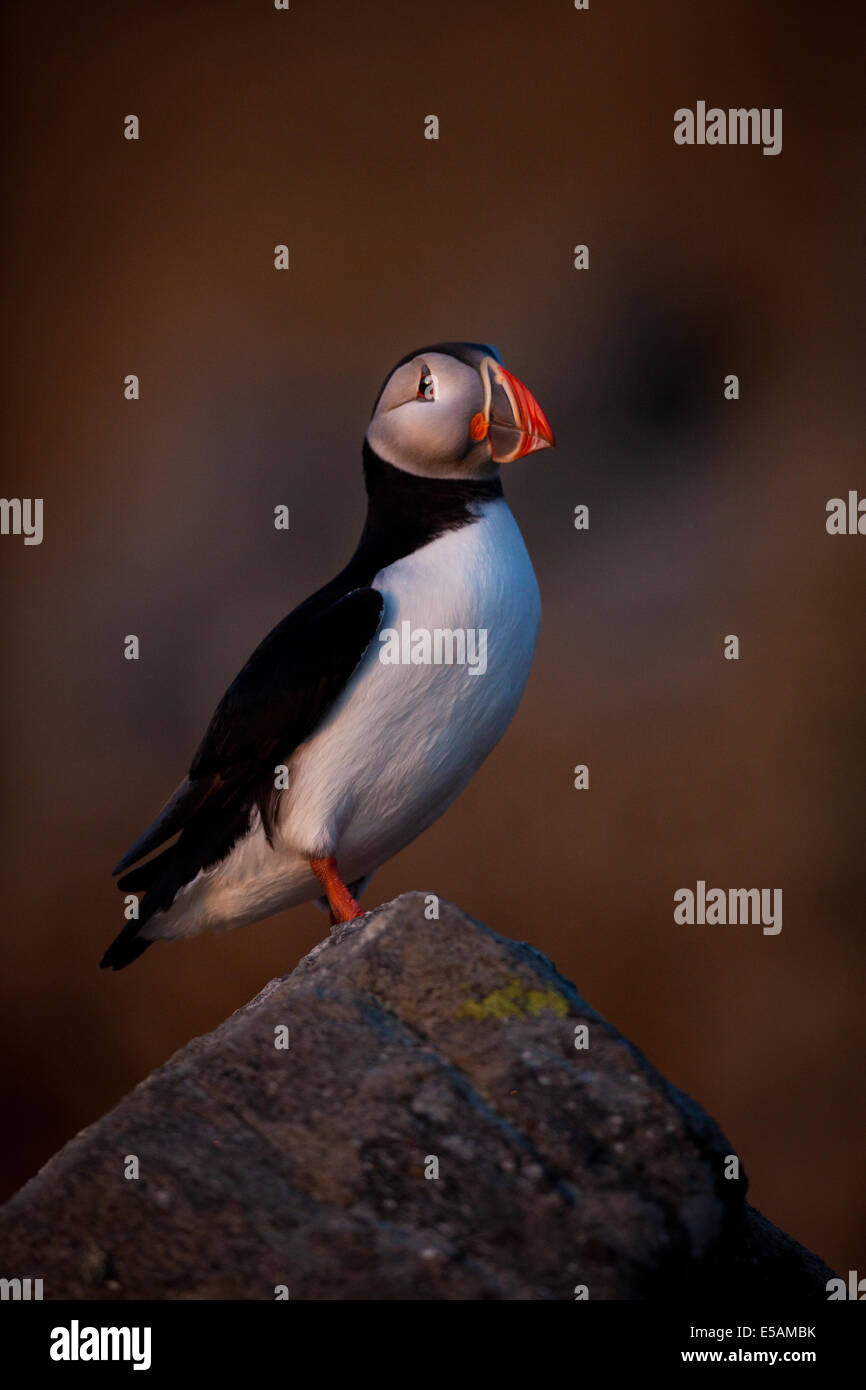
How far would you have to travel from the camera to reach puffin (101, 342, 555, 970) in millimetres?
3059

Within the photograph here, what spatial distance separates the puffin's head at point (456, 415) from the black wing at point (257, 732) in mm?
398

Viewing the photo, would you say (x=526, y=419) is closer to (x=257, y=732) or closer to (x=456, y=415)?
(x=456, y=415)

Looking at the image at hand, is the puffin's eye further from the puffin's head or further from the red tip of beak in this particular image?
the red tip of beak

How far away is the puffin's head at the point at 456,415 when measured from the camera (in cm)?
316

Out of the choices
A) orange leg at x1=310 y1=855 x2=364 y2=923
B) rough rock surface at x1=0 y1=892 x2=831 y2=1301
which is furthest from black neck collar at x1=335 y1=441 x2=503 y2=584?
rough rock surface at x1=0 y1=892 x2=831 y2=1301

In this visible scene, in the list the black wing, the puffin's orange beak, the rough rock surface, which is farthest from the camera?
the puffin's orange beak

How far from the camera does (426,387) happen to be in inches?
127

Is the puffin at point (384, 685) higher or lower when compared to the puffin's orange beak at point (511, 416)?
lower

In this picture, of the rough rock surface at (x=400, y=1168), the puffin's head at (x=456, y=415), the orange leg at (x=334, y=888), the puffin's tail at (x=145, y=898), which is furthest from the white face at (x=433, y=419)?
the rough rock surface at (x=400, y=1168)

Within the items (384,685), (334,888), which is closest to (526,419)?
(384,685)

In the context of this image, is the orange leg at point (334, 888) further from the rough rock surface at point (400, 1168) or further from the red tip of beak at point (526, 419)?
the red tip of beak at point (526, 419)

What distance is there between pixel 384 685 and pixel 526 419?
2.29 ft
